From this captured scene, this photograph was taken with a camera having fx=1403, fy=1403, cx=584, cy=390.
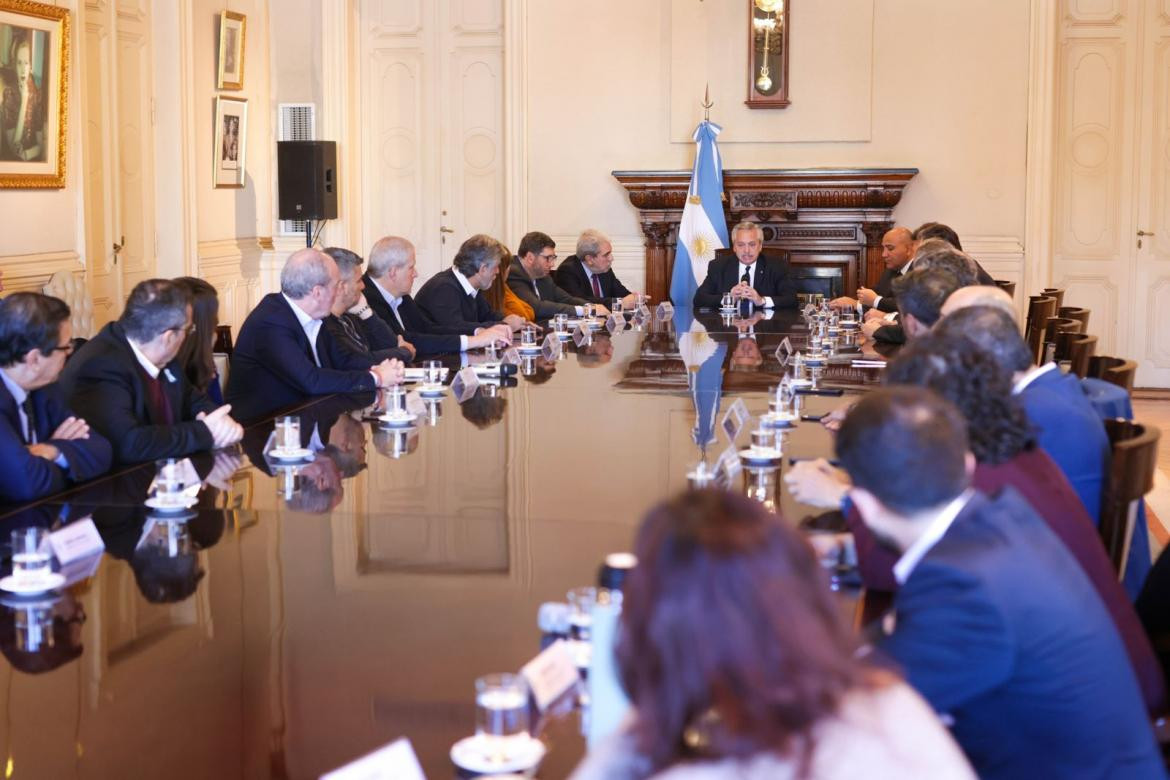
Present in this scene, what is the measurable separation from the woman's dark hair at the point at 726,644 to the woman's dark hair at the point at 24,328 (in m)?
2.75

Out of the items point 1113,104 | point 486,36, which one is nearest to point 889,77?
point 1113,104

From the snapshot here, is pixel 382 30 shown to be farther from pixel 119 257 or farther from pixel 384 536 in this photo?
pixel 384 536

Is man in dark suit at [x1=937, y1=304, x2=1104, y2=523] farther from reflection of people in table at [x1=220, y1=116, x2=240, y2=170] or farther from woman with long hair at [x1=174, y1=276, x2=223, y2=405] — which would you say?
reflection of people in table at [x1=220, y1=116, x2=240, y2=170]

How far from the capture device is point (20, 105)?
7457 millimetres

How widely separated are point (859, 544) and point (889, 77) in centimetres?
865

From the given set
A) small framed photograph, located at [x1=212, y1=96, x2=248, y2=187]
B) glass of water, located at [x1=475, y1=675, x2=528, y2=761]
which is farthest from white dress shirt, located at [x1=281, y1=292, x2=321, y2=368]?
small framed photograph, located at [x1=212, y1=96, x2=248, y2=187]

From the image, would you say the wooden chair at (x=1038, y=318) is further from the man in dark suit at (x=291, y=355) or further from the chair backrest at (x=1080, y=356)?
the man in dark suit at (x=291, y=355)

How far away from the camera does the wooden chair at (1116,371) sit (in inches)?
165

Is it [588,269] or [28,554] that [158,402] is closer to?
[28,554]

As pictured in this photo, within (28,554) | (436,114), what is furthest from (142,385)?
(436,114)

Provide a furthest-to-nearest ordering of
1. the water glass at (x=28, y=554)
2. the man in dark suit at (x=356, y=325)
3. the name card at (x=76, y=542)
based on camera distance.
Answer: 1. the man in dark suit at (x=356, y=325)
2. the name card at (x=76, y=542)
3. the water glass at (x=28, y=554)

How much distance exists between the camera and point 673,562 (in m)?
1.13

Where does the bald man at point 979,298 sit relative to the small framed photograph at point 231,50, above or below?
below

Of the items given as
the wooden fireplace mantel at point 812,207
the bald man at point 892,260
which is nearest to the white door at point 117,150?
the wooden fireplace mantel at point 812,207
